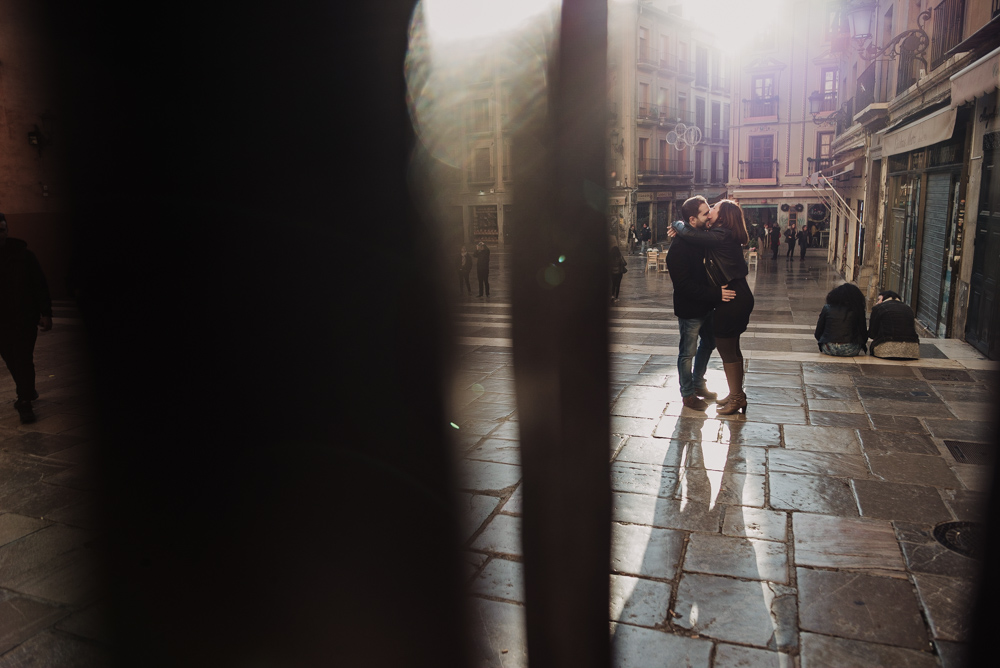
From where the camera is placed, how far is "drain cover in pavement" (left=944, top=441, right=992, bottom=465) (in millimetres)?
4320

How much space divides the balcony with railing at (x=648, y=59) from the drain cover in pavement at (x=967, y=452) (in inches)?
1472

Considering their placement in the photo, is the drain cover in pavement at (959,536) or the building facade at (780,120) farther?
the building facade at (780,120)

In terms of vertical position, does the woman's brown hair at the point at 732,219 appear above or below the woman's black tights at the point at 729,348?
above

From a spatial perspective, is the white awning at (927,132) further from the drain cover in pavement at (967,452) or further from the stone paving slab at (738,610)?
the stone paving slab at (738,610)

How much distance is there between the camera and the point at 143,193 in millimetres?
3598

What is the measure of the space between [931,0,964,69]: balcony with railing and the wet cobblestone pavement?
5.19m

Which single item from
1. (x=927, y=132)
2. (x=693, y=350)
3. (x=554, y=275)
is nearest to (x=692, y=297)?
(x=693, y=350)

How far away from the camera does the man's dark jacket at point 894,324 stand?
6945mm

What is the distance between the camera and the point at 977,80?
6965mm

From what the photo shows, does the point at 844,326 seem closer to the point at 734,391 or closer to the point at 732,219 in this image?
the point at 734,391

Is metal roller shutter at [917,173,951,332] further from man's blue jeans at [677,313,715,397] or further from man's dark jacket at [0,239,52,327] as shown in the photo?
man's dark jacket at [0,239,52,327]

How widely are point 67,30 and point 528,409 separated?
402 centimetres

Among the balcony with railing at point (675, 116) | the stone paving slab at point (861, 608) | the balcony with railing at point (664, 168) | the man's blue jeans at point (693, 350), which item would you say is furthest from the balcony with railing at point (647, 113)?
the stone paving slab at point (861, 608)

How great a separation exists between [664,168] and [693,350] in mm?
38404
